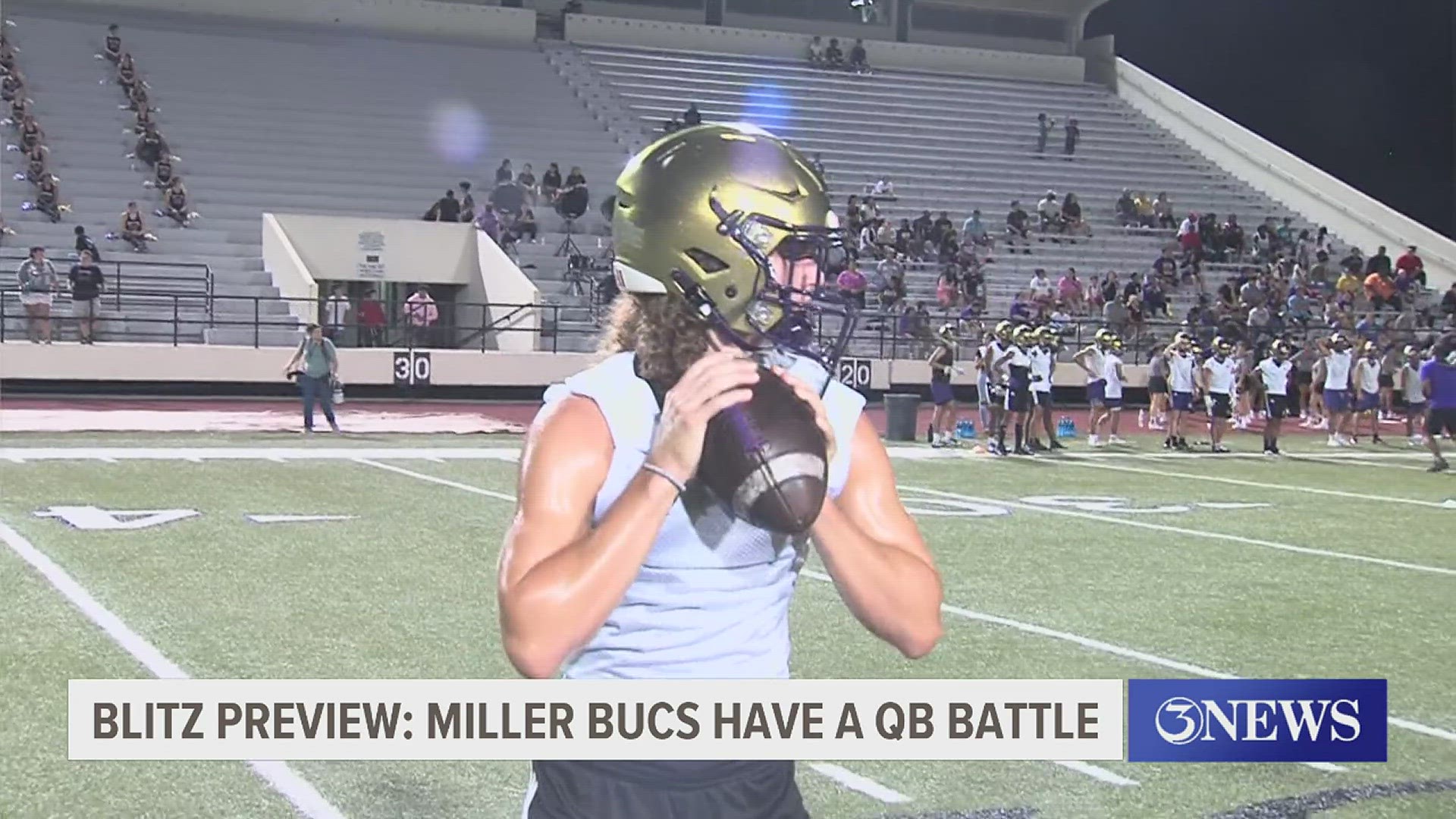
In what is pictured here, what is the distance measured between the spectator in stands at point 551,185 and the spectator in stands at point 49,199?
7573 millimetres

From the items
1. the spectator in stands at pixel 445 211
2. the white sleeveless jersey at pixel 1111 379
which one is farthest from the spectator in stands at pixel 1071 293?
the spectator in stands at pixel 445 211

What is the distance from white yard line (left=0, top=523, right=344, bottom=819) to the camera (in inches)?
167

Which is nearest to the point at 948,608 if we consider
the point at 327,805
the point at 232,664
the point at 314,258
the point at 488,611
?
the point at 488,611

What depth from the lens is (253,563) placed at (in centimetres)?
802

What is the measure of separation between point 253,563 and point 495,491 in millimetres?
3857

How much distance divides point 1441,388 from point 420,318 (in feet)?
44.5

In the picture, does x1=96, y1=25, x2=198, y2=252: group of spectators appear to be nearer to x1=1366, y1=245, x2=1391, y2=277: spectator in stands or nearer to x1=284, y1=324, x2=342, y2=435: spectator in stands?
x1=284, y1=324, x2=342, y2=435: spectator in stands

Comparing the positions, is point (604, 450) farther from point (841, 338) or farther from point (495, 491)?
point (495, 491)

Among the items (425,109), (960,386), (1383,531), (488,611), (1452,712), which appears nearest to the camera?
(1452,712)

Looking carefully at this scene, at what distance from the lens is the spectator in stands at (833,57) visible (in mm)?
36688

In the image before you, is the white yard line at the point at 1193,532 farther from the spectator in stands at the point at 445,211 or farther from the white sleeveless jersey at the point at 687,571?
the spectator in stands at the point at 445,211

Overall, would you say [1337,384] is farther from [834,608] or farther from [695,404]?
[695,404]

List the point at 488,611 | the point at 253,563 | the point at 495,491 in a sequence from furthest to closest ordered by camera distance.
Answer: the point at 495,491
the point at 253,563
the point at 488,611

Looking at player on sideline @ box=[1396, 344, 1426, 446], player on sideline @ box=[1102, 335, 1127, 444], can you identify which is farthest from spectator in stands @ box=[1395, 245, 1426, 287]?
player on sideline @ box=[1102, 335, 1127, 444]
